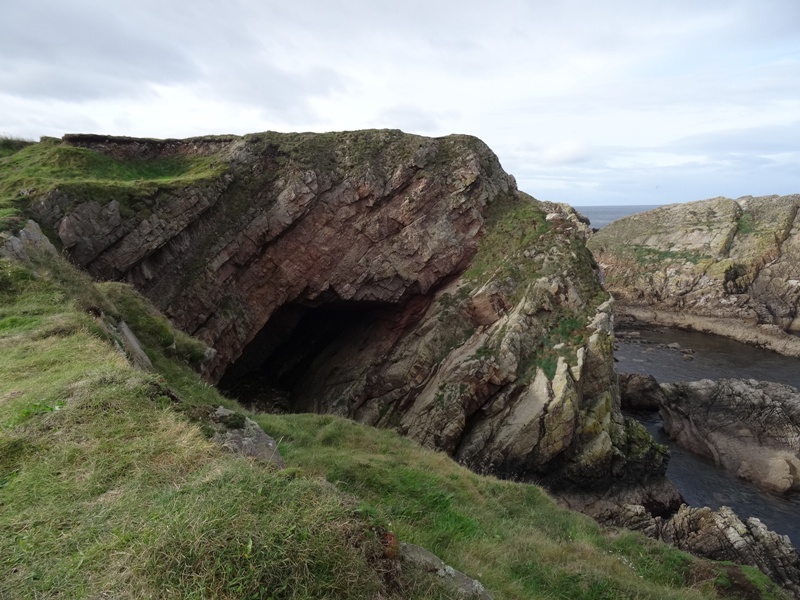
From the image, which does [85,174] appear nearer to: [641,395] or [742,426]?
[641,395]

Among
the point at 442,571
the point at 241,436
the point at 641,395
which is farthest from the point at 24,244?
the point at 641,395

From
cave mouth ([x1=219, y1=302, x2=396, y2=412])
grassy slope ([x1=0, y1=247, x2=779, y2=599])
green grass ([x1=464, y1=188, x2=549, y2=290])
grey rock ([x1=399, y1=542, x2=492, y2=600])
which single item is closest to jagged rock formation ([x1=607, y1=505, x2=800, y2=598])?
grassy slope ([x1=0, y1=247, x2=779, y2=599])

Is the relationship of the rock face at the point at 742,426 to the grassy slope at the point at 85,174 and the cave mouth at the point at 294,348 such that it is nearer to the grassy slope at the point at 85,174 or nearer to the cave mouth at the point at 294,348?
the cave mouth at the point at 294,348

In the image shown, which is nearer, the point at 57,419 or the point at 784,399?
the point at 57,419

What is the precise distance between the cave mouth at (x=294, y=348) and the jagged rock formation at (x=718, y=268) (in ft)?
131

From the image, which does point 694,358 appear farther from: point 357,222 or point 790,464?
point 357,222

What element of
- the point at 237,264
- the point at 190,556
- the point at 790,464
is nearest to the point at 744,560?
the point at 790,464

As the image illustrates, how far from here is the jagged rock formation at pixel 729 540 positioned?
17.6m

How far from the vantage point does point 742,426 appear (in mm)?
28234

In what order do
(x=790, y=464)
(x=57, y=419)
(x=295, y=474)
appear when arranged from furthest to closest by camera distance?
(x=790, y=464), (x=57, y=419), (x=295, y=474)

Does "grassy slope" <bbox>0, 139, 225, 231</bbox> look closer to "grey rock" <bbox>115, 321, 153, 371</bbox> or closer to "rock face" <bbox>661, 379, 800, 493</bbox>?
"grey rock" <bbox>115, 321, 153, 371</bbox>

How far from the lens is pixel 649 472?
23.8 metres

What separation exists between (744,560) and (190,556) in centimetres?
2145

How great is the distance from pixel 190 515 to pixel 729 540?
71.0 feet
